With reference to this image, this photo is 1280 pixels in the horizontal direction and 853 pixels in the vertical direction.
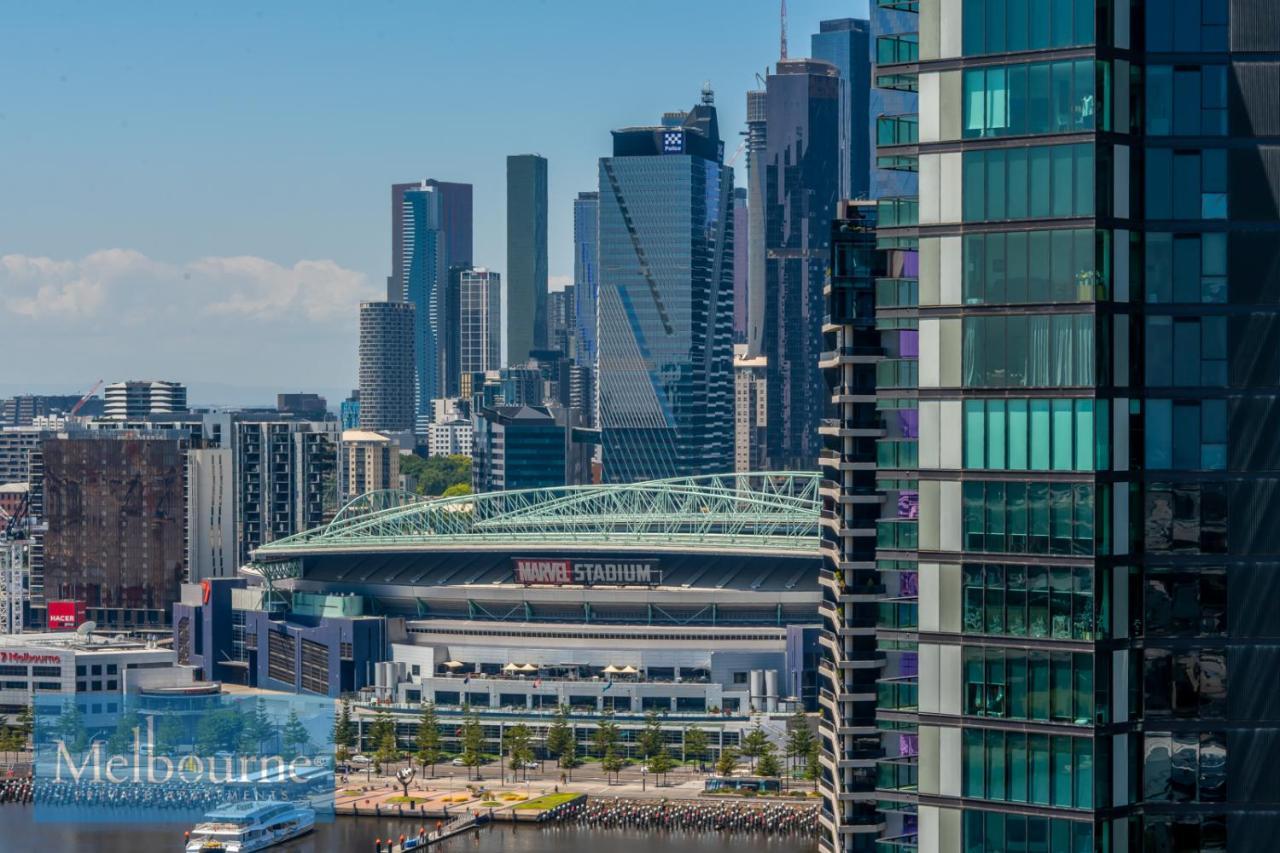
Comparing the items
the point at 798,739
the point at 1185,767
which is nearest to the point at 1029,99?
the point at 1185,767

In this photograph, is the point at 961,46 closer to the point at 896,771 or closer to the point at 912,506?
the point at 896,771

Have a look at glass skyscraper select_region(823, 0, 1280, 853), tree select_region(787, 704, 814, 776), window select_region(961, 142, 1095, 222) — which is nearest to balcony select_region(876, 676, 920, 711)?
glass skyscraper select_region(823, 0, 1280, 853)

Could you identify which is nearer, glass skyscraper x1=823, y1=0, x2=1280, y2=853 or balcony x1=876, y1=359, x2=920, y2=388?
glass skyscraper x1=823, y1=0, x2=1280, y2=853

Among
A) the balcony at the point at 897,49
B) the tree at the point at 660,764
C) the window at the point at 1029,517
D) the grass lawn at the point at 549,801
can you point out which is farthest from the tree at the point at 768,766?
the window at the point at 1029,517

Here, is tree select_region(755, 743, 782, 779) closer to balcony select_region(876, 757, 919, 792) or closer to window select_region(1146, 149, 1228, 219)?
balcony select_region(876, 757, 919, 792)

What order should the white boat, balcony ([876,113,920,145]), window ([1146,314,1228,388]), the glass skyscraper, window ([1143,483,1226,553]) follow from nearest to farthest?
the glass skyscraper
window ([1146,314,1228,388])
window ([1143,483,1226,553])
balcony ([876,113,920,145])
the white boat

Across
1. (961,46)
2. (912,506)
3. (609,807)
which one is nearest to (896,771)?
(961,46)

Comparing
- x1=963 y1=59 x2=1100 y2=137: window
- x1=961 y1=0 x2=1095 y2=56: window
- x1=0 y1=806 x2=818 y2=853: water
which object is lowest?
x1=0 y1=806 x2=818 y2=853: water
